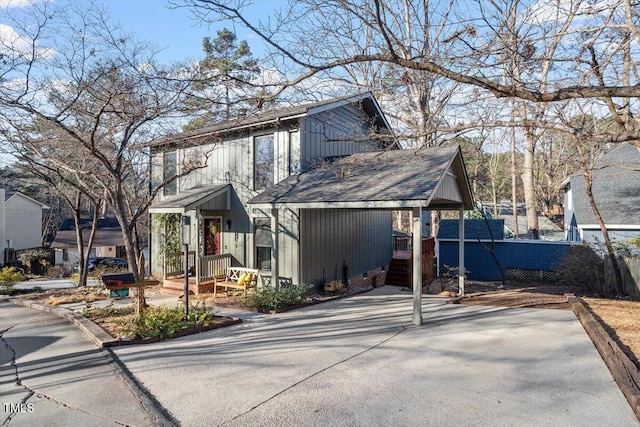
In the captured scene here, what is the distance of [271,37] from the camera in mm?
5852

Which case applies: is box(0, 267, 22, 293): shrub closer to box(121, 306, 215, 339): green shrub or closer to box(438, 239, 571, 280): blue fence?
box(121, 306, 215, 339): green shrub

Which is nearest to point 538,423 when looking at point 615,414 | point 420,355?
point 615,414

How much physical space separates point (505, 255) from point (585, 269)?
3.79 metres

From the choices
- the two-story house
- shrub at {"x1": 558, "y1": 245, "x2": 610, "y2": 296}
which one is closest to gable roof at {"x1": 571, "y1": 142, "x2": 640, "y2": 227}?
shrub at {"x1": 558, "y1": 245, "x2": 610, "y2": 296}

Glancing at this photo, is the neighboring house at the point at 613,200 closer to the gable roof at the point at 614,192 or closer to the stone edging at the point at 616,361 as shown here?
the gable roof at the point at 614,192

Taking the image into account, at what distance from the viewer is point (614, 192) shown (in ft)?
48.4

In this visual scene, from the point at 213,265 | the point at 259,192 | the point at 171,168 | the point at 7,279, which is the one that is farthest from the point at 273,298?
the point at 7,279

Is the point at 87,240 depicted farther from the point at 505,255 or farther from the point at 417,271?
the point at 505,255

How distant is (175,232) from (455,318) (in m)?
9.66

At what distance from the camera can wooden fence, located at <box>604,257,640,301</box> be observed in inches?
424

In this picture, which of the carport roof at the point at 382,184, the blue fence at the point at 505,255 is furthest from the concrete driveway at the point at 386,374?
the blue fence at the point at 505,255

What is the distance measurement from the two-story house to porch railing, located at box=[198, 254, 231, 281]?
3 cm

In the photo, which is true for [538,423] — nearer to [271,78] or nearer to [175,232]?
[271,78]

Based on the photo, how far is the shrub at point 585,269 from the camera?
11.6 metres
